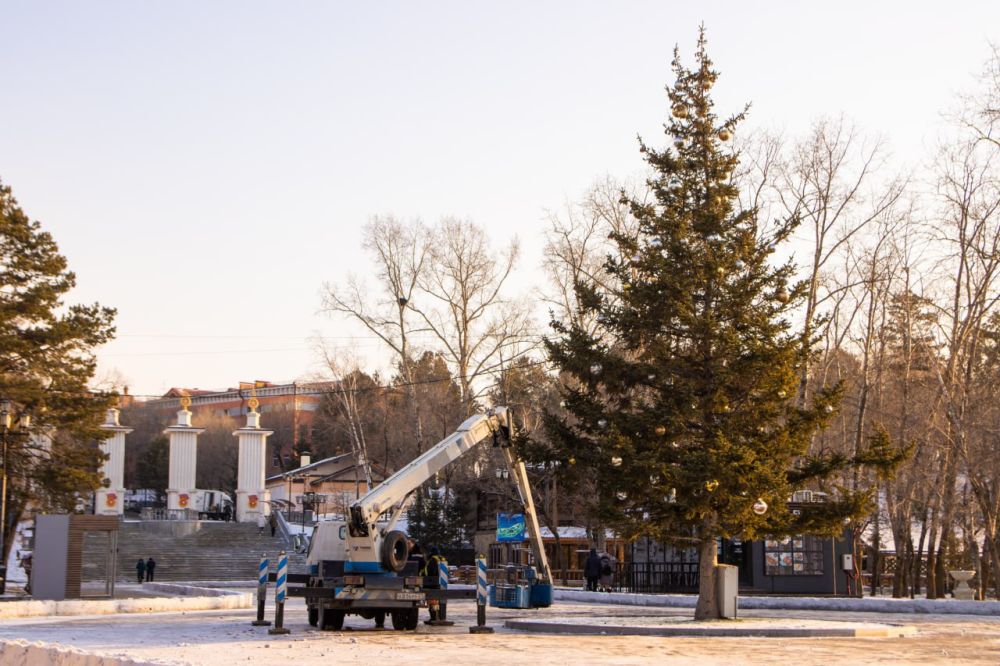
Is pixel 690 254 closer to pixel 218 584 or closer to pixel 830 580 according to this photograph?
pixel 830 580

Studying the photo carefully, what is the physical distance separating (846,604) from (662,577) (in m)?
8.25

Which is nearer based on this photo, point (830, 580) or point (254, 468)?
point (830, 580)

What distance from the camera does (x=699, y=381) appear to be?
81.0ft

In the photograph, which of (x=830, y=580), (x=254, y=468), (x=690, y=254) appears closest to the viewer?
(x=690, y=254)

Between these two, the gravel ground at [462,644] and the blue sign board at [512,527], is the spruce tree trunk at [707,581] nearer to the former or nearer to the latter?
the gravel ground at [462,644]

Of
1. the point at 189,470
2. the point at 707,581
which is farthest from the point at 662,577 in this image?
the point at 189,470

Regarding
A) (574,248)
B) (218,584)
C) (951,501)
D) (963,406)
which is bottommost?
(218,584)

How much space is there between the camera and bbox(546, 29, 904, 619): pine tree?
2344cm

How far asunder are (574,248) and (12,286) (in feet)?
72.9

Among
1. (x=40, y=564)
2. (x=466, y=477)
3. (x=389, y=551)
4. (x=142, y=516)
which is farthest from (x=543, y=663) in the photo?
(x=142, y=516)

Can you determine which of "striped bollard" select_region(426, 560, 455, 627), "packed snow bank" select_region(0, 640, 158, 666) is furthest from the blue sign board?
"packed snow bank" select_region(0, 640, 158, 666)

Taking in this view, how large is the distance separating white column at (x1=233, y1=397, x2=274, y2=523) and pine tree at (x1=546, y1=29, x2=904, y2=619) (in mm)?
35094

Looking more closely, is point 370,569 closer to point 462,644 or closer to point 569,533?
point 462,644

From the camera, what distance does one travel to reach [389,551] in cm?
2198
